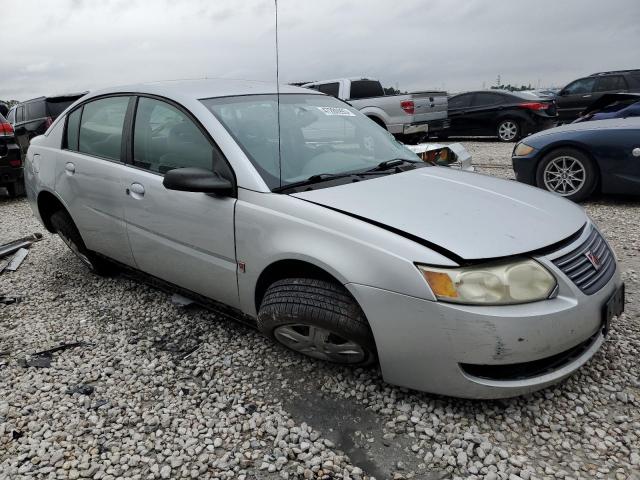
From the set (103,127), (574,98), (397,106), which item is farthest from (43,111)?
(574,98)

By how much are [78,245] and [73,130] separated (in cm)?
90

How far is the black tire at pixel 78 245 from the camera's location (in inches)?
156

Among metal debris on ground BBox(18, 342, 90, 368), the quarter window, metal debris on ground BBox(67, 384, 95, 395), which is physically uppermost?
the quarter window

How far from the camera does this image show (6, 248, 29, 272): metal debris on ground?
4.50 metres

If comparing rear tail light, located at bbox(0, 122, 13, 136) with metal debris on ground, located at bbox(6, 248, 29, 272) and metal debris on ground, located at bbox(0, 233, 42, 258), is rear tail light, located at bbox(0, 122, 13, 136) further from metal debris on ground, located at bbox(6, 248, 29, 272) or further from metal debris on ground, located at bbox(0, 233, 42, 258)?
metal debris on ground, located at bbox(6, 248, 29, 272)

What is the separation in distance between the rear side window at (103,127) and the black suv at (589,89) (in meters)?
11.8

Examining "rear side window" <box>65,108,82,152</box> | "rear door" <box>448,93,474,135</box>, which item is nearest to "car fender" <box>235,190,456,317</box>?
"rear side window" <box>65,108,82,152</box>

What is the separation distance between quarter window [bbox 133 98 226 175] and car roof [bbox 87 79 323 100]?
92 mm

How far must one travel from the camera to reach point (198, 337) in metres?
3.06

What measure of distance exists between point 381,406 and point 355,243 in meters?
0.78

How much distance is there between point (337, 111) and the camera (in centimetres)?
337

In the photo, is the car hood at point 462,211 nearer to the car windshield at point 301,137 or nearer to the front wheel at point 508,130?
the car windshield at point 301,137

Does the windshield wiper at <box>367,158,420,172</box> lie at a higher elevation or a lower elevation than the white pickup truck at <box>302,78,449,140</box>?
lower

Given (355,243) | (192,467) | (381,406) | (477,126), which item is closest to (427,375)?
(381,406)
